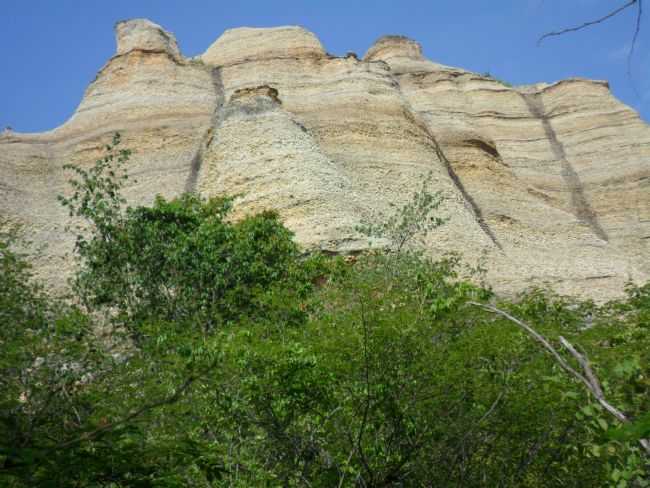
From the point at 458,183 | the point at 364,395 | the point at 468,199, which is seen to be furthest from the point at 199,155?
the point at 364,395

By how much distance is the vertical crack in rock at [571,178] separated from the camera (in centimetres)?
3709

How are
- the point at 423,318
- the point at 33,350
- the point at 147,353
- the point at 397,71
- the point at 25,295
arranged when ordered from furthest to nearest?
the point at 397,71 < the point at 25,295 < the point at 147,353 < the point at 423,318 < the point at 33,350

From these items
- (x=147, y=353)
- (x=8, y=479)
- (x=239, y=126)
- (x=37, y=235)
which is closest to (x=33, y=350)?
(x=147, y=353)

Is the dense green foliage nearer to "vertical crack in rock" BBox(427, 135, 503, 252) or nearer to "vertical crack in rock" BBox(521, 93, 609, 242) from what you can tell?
"vertical crack in rock" BBox(427, 135, 503, 252)

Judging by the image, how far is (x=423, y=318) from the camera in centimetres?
1035

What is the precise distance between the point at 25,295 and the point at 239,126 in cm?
1567

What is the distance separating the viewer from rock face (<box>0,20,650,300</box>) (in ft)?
84.3

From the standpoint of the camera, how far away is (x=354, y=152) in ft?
100

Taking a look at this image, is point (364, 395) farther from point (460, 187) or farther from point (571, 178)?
point (571, 178)

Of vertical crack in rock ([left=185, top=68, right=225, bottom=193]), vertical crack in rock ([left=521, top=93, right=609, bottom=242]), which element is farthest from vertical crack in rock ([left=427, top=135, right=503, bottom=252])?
vertical crack in rock ([left=185, top=68, right=225, bottom=193])

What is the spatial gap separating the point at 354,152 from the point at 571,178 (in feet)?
50.1

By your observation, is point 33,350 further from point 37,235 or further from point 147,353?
point 37,235

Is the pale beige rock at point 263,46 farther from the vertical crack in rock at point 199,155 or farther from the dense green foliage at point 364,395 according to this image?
the dense green foliage at point 364,395

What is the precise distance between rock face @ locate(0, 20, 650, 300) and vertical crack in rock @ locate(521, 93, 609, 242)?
0.09m
